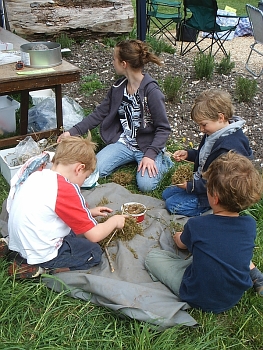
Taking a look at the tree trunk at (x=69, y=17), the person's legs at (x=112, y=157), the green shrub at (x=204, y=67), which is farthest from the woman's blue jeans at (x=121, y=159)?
the tree trunk at (x=69, y=17)

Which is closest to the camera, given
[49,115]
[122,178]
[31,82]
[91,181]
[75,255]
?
[75,255]

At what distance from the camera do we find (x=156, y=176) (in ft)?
12.3

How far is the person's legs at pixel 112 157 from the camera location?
12.9 ft

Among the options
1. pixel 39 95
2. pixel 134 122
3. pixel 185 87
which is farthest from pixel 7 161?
pixel 185 87

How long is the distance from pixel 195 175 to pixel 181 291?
3.75 feet

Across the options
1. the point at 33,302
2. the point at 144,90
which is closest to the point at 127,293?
the point at 33,302

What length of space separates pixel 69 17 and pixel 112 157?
14.3ft

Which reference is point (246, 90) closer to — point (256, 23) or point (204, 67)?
point (204, 67)

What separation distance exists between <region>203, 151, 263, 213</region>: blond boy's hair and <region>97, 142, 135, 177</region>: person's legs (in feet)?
5.83

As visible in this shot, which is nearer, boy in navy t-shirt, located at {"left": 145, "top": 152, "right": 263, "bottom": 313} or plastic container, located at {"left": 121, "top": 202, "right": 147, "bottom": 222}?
boy in navy t-shirt, located at {"left": 145, "top": 152, "right": 263, "bottom": 313}

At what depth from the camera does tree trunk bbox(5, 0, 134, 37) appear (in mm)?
6973

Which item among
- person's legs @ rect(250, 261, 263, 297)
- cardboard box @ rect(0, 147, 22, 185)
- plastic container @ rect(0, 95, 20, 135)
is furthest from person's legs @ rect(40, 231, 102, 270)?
plastic container @ rect(0, 95, 20, 135)

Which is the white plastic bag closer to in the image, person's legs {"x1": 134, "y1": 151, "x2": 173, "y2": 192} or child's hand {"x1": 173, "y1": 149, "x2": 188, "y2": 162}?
person's legs {"x1": 134, "y1": 151, "x2": 173, "y2": 192}

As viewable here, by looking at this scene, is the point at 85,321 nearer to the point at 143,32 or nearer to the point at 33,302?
the point at 33,302
